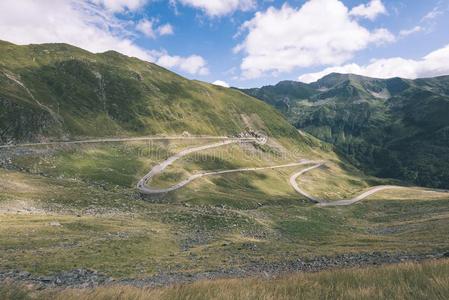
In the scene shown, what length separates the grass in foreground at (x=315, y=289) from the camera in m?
6.94

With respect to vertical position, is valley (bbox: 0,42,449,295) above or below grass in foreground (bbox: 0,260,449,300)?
below

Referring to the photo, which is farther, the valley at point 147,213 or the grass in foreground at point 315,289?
the valley at point 147,213

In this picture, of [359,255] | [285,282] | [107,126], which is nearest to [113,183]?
[107,126]

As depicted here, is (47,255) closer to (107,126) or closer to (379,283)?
(379,283)

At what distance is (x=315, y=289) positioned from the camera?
795cm

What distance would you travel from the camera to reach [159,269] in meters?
35.2

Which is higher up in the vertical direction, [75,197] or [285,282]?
[285,282]

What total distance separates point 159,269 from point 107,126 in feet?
525

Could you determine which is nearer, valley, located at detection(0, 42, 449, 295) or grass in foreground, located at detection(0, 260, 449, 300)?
grass in foreground, located at detection(0, 260, 449, 300)

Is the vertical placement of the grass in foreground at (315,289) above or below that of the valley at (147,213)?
above

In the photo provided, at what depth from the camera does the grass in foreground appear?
6938 millimetres

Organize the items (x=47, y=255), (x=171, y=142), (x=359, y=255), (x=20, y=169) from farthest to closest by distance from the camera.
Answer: (x=171, y=142) < (x=20, y=169) < (x=359, y=255) < (x=47, y=255)

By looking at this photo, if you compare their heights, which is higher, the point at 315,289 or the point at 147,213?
the point at 315,289

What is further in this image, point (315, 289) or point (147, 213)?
point (147, 213)
